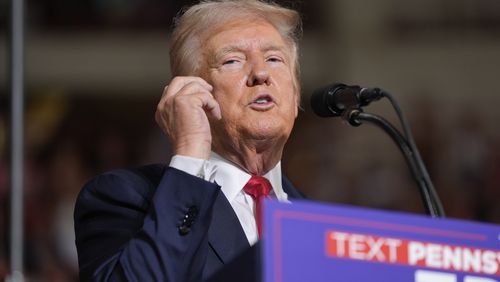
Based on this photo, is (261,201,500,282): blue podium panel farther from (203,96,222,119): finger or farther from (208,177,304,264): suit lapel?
(203,96,222,119): finger

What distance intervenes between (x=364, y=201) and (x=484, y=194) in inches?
21.6

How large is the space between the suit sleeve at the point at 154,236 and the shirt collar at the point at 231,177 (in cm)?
22

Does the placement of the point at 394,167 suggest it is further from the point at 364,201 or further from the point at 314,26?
the point at 314,26

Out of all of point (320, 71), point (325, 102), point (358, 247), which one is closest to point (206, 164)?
point (325, 102)

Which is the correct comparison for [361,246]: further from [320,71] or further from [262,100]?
[320,71]

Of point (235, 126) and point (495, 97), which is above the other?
point (235, 126)

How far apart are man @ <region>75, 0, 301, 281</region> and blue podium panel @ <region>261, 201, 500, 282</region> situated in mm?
498

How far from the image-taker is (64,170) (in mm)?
6504

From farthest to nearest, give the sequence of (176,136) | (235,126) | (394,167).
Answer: (394,167)
(235,126)
(176,136)

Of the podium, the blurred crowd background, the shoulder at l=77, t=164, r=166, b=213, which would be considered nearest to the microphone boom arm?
the shoulder at l=77, t=164, r=166, b=213

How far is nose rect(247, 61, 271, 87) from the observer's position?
9.48 feet

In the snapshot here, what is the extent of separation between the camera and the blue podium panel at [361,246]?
1941 millimetres

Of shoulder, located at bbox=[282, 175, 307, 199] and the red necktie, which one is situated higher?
the red necktie

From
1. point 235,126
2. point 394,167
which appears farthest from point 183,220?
point 394,167
